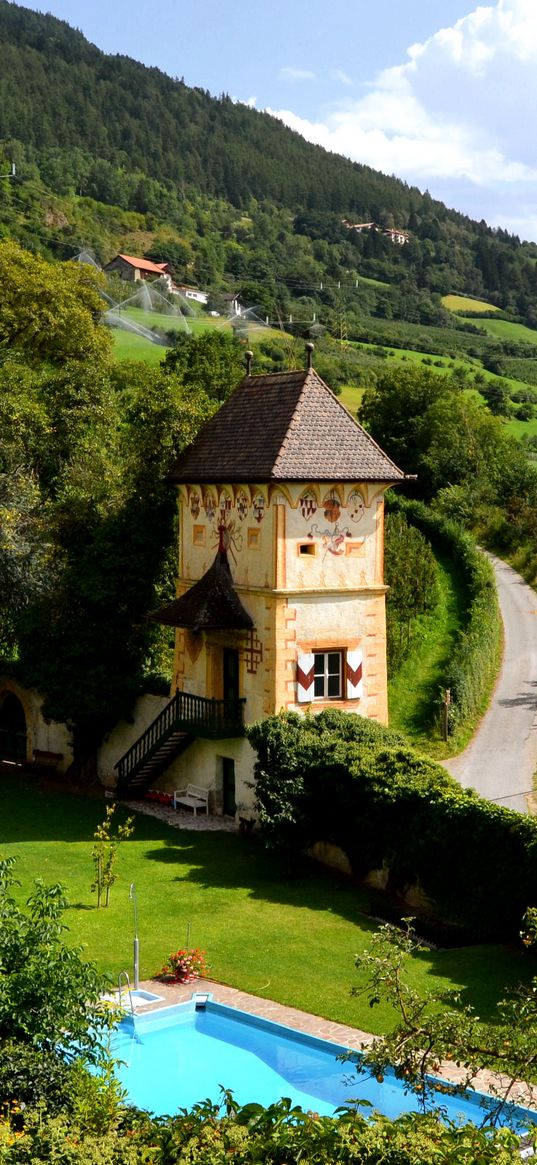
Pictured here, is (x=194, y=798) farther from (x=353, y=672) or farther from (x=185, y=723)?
(x=353, y=672)

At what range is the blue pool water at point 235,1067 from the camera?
17.6 metres

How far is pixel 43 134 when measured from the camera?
185875mm

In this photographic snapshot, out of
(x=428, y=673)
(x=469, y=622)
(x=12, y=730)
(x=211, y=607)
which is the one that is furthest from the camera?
(x=469, y=622)

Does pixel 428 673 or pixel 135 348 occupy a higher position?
pixel 135 348

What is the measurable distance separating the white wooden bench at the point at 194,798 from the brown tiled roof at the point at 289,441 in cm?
783

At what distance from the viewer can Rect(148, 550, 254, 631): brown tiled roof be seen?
102 feet

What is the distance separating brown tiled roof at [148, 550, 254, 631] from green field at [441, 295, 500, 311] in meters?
128

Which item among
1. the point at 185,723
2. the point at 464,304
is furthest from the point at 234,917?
the point at 464,304

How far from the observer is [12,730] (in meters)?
39.0

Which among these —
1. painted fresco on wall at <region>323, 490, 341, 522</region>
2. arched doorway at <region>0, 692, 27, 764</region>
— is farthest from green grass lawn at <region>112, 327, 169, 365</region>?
painted fresco on wall at <region>323, 490, 341, 522</region>

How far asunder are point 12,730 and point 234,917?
53.2 feet

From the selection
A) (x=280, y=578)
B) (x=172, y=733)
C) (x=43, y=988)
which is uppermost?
(x=280, y=578)

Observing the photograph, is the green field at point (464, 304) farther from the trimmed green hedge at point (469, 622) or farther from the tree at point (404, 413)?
the trimmed green hedge at point (469, 622)

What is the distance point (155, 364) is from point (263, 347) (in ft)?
50.9
